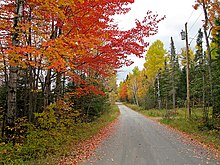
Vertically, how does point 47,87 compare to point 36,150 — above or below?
above

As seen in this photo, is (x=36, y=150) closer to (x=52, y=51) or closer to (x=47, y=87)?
(x=52, y=51)

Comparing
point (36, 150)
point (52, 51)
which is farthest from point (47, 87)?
point (52, 51)

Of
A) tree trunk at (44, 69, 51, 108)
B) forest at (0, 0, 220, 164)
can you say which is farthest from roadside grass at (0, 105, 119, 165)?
tree trunk at (44, 69, 51, 108)

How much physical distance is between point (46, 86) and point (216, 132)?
9703 millimetres

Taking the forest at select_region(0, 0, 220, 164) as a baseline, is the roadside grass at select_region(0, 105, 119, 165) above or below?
below

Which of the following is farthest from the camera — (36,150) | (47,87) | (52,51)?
(47,87)

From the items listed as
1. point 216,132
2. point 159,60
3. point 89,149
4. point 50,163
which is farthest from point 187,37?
point 159,60

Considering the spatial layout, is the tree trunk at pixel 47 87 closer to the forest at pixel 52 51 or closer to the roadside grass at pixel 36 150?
the forest at pixel 52 51

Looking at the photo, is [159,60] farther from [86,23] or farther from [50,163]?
[50,163]

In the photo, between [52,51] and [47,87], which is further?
[47,87]

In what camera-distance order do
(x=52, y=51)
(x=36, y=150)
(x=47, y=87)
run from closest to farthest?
(x=52, y=51) < (x=36, y=150) < (x=47, y=87)

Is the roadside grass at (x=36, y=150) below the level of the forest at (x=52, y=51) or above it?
below

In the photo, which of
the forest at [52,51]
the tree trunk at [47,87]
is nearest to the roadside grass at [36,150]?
the forest at [52,51]

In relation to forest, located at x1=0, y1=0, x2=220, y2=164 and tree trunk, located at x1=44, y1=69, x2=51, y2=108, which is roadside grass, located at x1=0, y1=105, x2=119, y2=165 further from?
tree trunk, located at x1=44, y1=69, x2=51, y2=108
